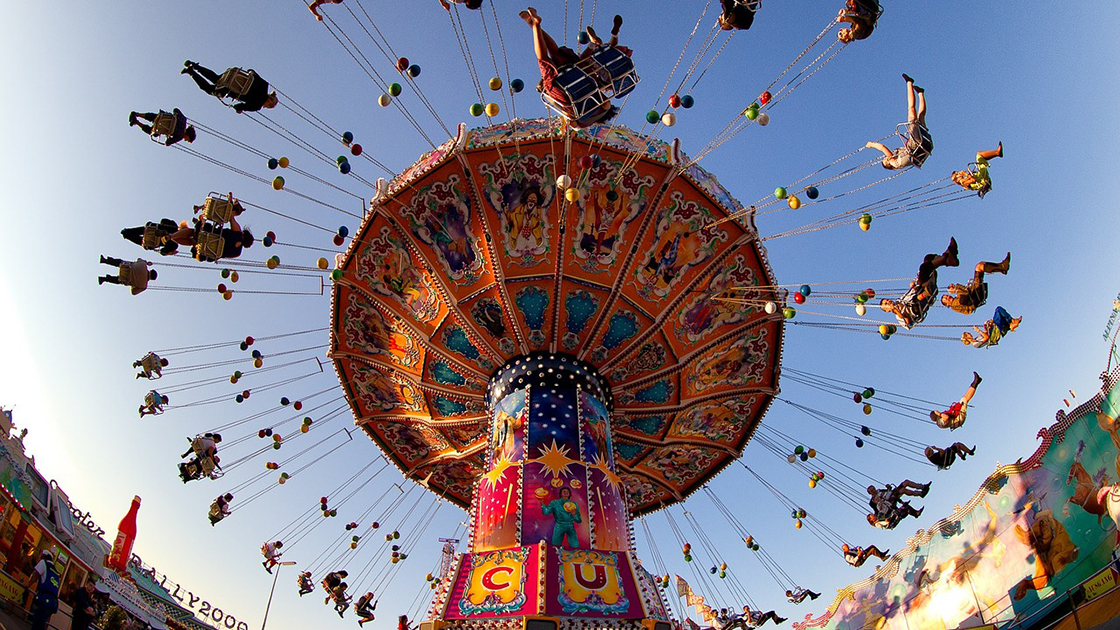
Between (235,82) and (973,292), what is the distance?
11.3 m

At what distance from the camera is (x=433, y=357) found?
1444 centimetres

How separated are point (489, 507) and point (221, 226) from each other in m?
6.43

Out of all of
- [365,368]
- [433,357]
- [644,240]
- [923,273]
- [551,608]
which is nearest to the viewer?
[551,608]

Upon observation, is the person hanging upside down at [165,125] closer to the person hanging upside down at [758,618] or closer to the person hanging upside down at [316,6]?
the person hanging upside down at [316,6]

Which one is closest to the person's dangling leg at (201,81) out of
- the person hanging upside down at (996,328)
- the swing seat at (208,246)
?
the swing seat at (208,246)

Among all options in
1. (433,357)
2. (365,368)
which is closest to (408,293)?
(433,357)

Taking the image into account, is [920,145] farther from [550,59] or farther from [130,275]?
[130,275]

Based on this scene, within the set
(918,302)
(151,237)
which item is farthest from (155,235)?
(918,302)

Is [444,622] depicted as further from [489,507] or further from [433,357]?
[433,357]

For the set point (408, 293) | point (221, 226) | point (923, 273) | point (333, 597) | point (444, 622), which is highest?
point (408, 293)

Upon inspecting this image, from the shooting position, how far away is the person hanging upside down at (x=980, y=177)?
10.0 m

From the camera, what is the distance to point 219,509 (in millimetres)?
14844

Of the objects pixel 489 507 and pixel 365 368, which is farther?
pixel 365 368

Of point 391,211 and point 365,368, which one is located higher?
point 391,211
